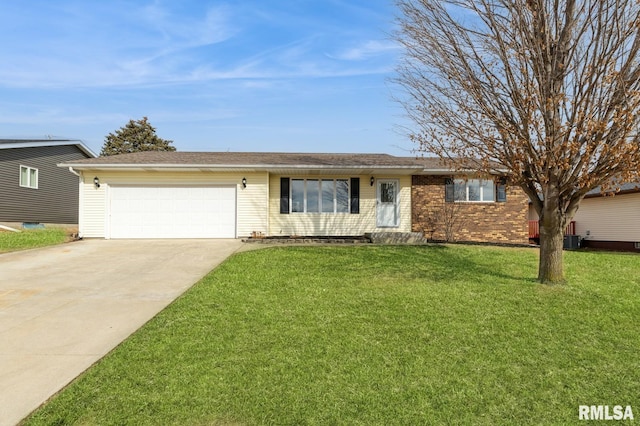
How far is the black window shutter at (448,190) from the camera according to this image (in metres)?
14.5

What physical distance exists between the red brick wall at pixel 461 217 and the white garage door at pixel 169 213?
7110mm

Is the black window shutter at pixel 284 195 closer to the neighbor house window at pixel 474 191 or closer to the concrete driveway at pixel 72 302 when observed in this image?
the concrete driveway at pixel 72 302

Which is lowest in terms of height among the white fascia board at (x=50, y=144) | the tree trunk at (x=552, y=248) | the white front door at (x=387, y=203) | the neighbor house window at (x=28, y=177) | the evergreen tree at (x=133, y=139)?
the tree trunk at (x=552, y=248)

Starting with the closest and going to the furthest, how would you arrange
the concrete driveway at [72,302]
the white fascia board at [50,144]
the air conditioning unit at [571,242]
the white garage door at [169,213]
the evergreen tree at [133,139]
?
the concrete driveway at [72,302]
the white garage door at [169,213]
the white fascia board at [50,144]
the air conditioning unit at [571,242]
the evergreen tree at [133,139]

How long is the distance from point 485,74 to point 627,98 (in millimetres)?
2101

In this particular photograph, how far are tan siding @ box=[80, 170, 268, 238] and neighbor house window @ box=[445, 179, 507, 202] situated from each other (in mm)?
7050

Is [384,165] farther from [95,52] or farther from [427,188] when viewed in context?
[95,52]

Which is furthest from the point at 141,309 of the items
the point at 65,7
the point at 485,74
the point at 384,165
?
the point at 384,165

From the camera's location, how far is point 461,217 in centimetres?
1452

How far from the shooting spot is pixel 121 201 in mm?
13695

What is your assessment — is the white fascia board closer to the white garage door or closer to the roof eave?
the roof eave

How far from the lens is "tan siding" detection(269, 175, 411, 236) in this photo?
46.9 feet

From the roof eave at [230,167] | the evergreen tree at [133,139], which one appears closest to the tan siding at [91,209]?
the roof eave at [230,167]

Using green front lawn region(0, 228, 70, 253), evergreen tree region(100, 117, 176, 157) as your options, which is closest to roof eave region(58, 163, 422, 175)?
green front lawn region(0, 228, 70, 253)
